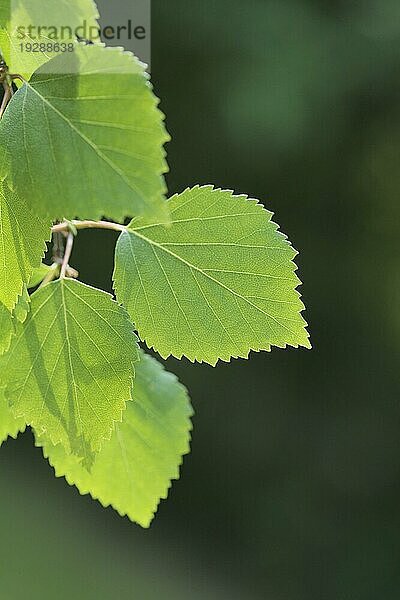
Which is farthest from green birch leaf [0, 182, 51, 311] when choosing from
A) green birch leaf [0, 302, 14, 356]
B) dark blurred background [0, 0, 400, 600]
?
dark blurred background [0, 0, 400, 600]

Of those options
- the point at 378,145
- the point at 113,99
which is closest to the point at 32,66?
the point at 113,99

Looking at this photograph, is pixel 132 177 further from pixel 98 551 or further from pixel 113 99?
pixel 98 551

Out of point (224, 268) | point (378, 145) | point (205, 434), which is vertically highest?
point (378, 145)

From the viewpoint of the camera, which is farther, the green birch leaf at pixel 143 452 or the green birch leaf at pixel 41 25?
the green birch leaf at pixel 143 452

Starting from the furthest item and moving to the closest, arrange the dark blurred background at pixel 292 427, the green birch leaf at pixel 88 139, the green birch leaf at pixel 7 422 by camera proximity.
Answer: the dark blurred background at pixel 292 427 < the green birch leaf at pixel 7 422 < the green birch leaf at pixel 88 139

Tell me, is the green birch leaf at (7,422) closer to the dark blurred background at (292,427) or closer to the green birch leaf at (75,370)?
the green birch leaf at (75,370)

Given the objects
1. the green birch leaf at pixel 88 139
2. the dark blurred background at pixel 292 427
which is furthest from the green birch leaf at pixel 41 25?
the dark blurred background at pixel 292 427

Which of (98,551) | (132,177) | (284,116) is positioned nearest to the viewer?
(132,177)

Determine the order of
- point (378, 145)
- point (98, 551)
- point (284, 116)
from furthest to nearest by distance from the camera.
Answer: point (98, 551) < point (378, 145) < point (284, 116)
